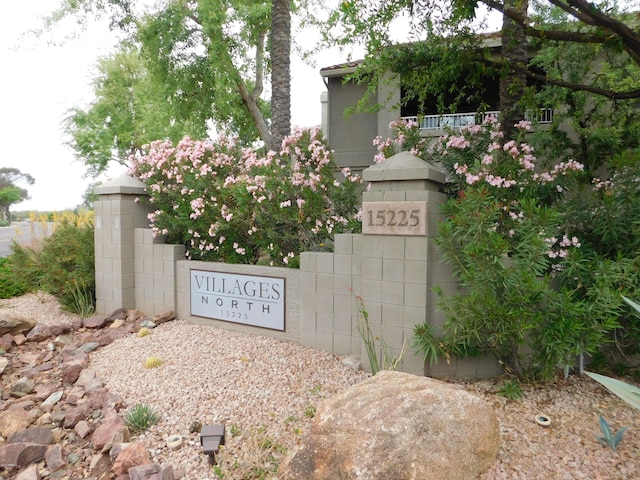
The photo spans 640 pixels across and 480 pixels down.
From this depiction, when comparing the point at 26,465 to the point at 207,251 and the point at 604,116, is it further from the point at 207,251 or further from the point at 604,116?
the point at 604,116

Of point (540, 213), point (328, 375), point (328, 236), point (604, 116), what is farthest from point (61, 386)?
point (604, 116)

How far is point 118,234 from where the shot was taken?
6.13 metres

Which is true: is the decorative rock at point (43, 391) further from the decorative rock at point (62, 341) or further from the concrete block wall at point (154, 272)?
the concrete block wall at point (154, 272)

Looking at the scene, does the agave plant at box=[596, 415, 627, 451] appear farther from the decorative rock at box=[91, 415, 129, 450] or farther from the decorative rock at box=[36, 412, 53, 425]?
the decorative rock at box=[36, 412, 53, 425]

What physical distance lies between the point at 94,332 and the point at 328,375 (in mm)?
3345

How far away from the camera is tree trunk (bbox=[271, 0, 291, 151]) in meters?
7.93

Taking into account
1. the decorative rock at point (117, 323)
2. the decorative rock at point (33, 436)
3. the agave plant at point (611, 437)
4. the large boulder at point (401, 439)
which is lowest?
the decorative rock at point (33, 436)

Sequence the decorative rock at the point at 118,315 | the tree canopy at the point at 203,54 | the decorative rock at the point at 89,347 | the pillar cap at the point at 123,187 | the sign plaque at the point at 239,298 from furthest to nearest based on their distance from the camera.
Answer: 1. the tree canopy at the point at 203,54
2. the pillar cap at the point at 123,187
3. the decorative rock at the point at 118,315
4. the decorative rock at the point at 89,347
5. the sign plaque at the point at 239,298

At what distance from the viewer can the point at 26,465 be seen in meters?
3.18

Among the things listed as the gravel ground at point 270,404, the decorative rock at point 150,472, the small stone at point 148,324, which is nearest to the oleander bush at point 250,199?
the small stone at point 148,324

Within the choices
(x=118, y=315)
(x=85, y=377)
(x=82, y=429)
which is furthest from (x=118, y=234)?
(x=82, y=429)

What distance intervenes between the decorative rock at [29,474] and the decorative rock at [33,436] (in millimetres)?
275

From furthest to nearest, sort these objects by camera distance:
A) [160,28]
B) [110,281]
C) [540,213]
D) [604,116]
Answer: [160,28] → [604,116] → [110,281] → [540,213]

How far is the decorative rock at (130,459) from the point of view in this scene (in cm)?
288
